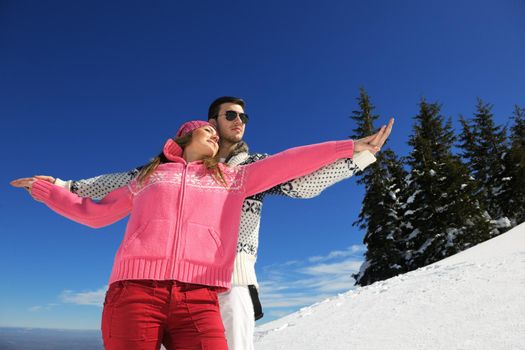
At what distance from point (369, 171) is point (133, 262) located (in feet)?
65.6

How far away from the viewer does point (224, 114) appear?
2.90 meters

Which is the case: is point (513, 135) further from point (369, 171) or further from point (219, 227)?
point (219, 227)

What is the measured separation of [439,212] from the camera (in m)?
18.5

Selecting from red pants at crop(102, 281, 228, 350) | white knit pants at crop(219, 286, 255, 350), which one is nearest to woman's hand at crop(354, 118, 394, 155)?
white knit pants at crop(219, 286, 255, 350)

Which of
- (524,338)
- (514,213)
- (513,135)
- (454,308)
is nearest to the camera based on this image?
(524,338)

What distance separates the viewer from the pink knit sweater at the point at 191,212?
1955 mm

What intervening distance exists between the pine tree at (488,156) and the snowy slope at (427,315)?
18.3m

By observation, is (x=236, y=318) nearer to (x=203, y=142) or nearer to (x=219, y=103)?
(x=203, y=142)

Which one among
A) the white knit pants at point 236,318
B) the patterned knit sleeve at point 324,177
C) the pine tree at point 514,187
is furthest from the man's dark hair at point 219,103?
the pine tree at point 514,187

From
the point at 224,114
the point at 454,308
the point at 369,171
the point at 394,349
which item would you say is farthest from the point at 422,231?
the point at 224,114

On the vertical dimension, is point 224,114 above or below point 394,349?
above

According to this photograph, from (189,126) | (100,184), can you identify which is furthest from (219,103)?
(100,184)

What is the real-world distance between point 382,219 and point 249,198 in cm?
1845

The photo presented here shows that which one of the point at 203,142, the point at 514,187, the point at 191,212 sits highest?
the point at 514,187
